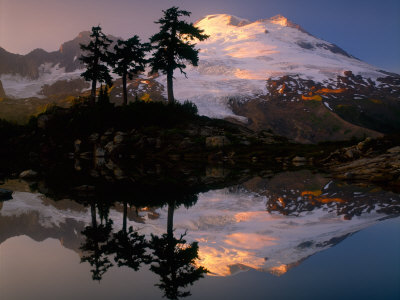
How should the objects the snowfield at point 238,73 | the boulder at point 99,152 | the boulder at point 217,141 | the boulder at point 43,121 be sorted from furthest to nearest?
1. the snowfield at point 238,73
2. the boulder at point 43,121
3. the boulder at point 99,152
4. the boulder at point 217,141

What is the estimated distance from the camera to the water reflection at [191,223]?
3.79m

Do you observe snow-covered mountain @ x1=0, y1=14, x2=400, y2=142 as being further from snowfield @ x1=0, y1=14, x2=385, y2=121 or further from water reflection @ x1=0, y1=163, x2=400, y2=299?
water reflection @ x1=0, y1=163, x2=400, y2=299

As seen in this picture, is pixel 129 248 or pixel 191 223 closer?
pixel 129 248

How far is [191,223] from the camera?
581cm

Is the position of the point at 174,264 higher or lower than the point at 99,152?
higher

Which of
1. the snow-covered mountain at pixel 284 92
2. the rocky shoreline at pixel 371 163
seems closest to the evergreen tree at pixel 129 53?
the rocky shoreline at pixel 371 163

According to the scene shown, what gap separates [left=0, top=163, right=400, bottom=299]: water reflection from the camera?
3.79 meters

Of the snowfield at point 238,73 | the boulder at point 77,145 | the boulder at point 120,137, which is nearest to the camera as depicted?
the boulder at point 120,137

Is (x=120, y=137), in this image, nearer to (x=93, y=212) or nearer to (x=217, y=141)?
(x=217, y=141)

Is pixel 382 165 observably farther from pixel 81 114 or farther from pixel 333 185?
Result: pixel 81 114

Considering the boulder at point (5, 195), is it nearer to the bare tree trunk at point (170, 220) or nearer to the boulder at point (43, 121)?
the bare tree trunk at point (170, 220)

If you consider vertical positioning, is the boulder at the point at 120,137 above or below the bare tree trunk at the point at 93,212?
above

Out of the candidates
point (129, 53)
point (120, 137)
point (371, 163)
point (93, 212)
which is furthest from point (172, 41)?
point (93, 212)

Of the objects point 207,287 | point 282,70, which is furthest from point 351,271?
point 282,70
